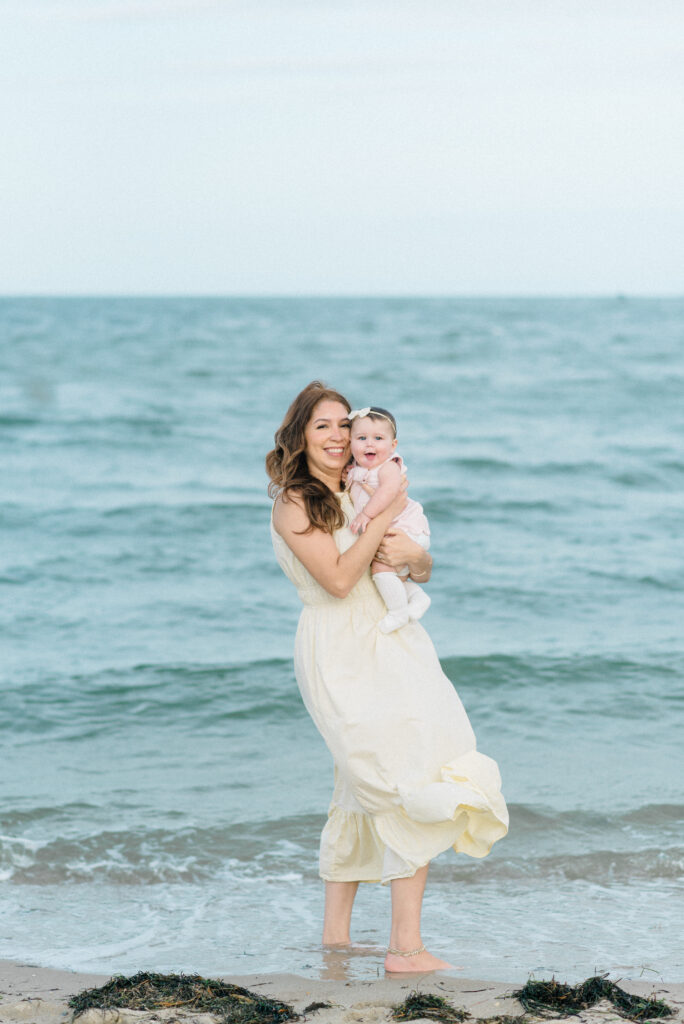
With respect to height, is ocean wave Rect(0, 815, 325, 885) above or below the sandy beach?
below

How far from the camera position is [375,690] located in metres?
3.55

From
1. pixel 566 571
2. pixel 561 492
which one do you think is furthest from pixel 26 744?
pixel 561 492

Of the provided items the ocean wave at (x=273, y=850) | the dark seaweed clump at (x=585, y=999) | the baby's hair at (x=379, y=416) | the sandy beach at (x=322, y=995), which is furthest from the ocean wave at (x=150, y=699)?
the dark seaweed clump at (x=585, y=999)

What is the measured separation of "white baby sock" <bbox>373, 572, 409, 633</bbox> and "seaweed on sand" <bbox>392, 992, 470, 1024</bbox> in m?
1.12

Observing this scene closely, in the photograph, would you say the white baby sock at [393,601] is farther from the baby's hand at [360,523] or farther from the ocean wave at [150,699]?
the ocean wave at [150,699]

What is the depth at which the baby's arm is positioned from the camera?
356cm

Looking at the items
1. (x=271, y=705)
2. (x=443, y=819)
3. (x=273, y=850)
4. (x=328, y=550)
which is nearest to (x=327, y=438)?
(x=328, y=550)

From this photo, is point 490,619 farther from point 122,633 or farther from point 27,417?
point 27,417

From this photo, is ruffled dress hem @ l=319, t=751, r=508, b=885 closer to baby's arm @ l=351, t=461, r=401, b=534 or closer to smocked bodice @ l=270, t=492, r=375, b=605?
smocked bodice @ l=270, t=492, r=375, b=605

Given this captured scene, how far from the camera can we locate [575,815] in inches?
208

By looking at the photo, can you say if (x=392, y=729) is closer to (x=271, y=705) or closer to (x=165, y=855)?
(x=165, y=855)

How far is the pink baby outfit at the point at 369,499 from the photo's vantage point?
3.62m

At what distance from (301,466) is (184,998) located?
1710 mm

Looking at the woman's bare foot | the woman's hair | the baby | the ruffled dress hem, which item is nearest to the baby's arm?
the baby
